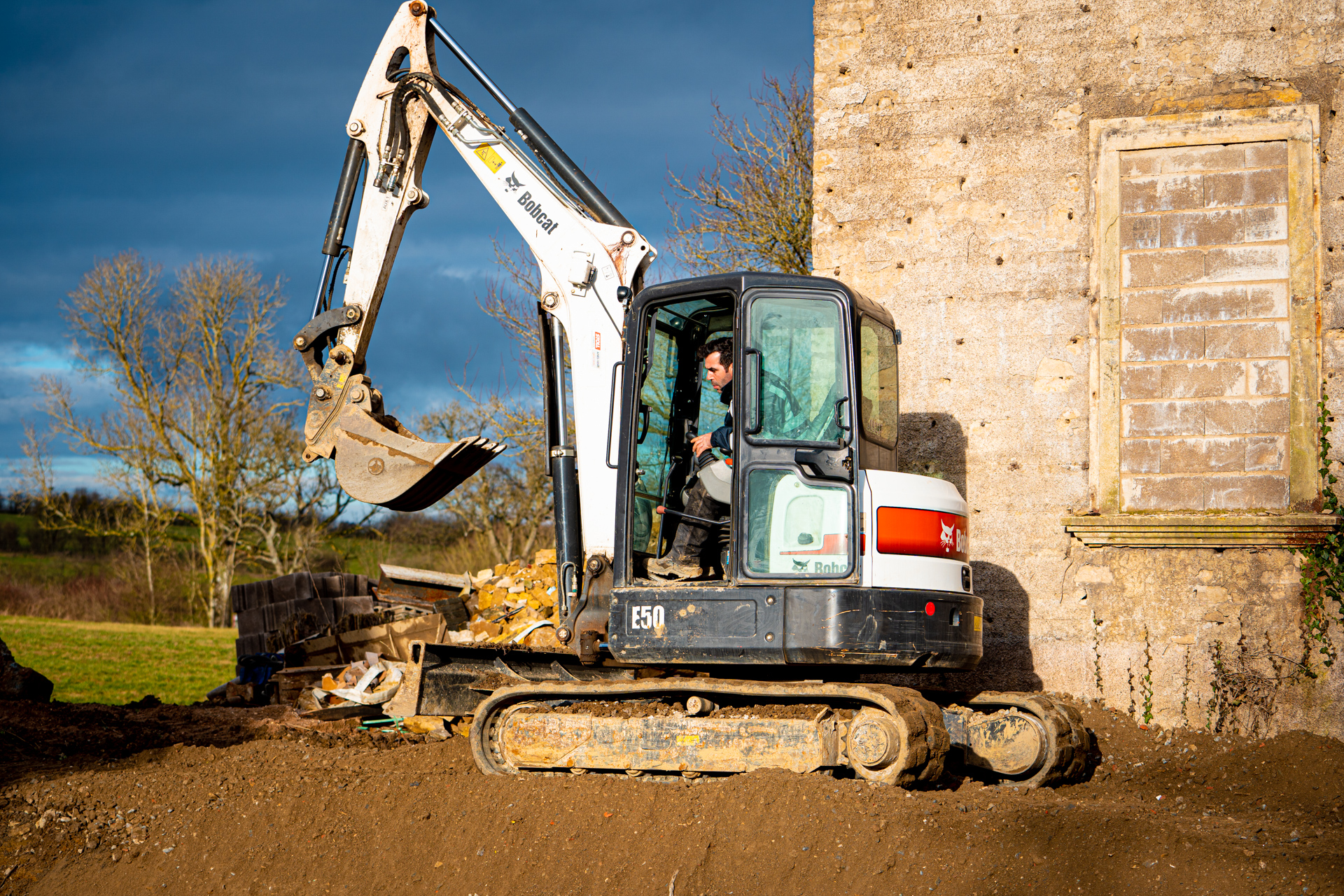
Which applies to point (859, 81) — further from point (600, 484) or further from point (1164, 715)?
point (1164, 715)

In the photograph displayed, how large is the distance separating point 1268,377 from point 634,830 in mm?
5290

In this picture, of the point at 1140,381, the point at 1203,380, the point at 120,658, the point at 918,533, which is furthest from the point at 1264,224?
the point at 120,658

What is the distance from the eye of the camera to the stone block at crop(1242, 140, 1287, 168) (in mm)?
7156

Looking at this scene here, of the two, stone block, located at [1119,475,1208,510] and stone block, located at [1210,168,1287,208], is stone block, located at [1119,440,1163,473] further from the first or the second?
stone block, located at [1210,168,1287,208]

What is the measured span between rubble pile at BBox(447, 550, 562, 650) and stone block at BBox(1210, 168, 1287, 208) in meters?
5.97

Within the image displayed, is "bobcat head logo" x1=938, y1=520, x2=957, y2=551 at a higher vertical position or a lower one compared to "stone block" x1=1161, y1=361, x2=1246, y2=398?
lower

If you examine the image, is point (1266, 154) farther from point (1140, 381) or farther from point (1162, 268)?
point (1140, 381)

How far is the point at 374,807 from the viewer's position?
5426 millimetres

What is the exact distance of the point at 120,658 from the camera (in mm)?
17062

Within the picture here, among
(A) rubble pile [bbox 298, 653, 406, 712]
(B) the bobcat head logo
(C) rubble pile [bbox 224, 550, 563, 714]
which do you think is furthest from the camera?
(C) rubble pile [bbox 224, 550, 563, 714]

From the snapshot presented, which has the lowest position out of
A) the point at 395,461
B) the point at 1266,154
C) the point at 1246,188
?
the point at 395,461

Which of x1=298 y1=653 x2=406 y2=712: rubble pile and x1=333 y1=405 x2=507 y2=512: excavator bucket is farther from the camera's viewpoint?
x1=298 y1=653 x2=406 y2=712: rubble pile

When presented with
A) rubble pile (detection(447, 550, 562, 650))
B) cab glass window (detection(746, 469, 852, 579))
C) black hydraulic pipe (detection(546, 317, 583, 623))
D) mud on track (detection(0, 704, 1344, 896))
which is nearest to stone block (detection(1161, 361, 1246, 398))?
mud on track (detection(0, 704, 1344, 896))

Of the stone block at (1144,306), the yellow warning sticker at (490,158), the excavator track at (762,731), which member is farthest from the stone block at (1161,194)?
the yellow warning sticker at (490,158)
